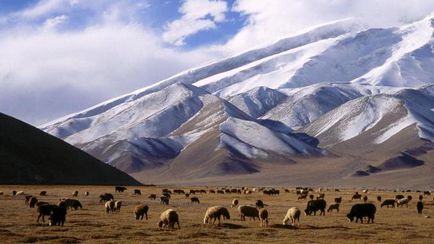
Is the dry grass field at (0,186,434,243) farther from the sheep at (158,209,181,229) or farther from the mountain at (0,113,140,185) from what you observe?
the mountain at (0,113,140,185)

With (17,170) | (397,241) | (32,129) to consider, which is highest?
(32,129)

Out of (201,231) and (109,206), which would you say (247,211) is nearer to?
(201,231)

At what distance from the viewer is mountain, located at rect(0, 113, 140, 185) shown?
148500 mm

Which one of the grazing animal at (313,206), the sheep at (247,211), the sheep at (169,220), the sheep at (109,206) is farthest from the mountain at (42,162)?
the sheep at (169,220)

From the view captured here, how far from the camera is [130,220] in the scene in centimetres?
4947

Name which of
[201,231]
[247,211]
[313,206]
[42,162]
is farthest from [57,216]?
[42,162]

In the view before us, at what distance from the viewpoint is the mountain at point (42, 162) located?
148 metres

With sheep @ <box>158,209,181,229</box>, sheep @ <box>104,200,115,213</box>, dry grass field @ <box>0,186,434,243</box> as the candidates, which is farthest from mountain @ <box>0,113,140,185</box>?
sheep @ <box>158,209,181,229</box>

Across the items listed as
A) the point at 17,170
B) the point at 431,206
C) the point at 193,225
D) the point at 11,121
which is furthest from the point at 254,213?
the point at 11,121

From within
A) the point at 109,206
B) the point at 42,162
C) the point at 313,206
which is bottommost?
the point at 109,206

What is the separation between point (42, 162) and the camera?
158 m

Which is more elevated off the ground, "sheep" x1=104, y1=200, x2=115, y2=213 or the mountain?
the mountain

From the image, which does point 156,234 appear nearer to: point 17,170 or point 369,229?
point 369,229

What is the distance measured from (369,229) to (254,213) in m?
10.0
